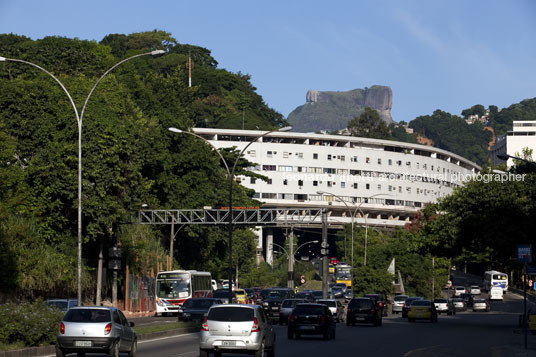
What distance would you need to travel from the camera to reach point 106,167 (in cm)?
5378

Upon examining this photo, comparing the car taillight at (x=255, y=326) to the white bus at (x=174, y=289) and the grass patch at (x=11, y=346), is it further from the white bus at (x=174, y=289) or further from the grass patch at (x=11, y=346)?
the white bus at (x=174, y=289)

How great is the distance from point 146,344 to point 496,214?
86.9 feet

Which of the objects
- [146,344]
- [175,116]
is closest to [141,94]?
[175,116]

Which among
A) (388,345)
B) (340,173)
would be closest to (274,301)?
(388,345)

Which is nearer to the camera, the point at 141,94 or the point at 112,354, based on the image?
the point at 112,354

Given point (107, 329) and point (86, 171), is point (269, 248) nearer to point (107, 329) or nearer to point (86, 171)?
point (86, 171)

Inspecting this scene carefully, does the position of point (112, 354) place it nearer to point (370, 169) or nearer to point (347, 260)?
point (347, 260)

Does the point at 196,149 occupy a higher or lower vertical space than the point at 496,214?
higher

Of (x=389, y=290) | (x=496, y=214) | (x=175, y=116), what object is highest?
(x=175, y=116)

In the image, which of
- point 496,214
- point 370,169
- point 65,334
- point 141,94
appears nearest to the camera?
point 65,334

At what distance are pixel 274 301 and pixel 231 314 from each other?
29.6 meters

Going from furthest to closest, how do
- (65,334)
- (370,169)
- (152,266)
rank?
(370,169) → (152,266) → (65,334)

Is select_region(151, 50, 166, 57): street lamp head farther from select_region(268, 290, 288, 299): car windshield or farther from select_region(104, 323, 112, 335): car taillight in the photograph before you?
select_region(268, 290, 288, 299): car windshield

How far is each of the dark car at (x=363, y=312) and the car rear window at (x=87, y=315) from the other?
2616 cm
